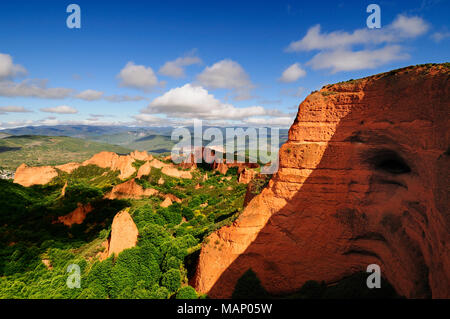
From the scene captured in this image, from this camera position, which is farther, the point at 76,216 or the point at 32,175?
the point at 32,175

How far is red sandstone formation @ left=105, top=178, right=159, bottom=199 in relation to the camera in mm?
54100

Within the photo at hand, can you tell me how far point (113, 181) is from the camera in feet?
259

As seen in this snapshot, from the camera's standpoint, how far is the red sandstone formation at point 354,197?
10.9 meters

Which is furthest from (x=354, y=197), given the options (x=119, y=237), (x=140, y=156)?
(x=140, y=156)

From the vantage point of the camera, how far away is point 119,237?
80.5 ft

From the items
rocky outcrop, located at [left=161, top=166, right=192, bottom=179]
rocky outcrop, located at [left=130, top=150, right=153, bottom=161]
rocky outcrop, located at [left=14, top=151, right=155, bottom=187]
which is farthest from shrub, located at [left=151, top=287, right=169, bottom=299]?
rocky outcrop, located at [left=130, top=150, right=153, bottom=161]

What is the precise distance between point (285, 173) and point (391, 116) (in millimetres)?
7469

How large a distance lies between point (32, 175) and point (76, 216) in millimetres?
55448

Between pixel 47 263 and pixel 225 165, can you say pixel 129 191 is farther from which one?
pixel 225 165

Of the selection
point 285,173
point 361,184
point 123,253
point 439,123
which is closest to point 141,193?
point 123,253

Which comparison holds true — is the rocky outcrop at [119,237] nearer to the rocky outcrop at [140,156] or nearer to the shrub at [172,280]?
the shrub at [172,280]

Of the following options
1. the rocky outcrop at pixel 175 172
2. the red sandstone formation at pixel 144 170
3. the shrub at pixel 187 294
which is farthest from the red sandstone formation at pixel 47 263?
the rocky outcrop at pixel 175 172

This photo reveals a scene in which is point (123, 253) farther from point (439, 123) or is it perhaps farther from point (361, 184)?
point (439, 123)
